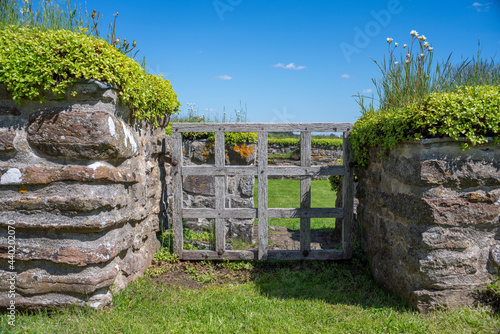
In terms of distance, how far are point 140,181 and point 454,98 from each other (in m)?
2.82

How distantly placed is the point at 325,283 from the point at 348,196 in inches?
42.4

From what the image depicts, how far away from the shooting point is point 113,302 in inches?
110

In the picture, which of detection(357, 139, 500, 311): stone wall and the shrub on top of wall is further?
detection(357, 139, 500, 311): stone wall

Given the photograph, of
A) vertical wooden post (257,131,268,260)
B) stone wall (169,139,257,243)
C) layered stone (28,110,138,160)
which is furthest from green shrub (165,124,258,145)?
layered stone (28,110,138,160)

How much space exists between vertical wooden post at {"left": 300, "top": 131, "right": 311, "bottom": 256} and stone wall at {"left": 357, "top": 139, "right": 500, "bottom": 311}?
3.86ft

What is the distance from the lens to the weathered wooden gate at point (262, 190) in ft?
12.8

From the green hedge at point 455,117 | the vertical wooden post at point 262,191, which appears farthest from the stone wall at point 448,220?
the vertical wooden post at point 262,191

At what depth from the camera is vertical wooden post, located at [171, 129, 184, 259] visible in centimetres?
396

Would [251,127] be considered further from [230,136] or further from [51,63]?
[51,63]

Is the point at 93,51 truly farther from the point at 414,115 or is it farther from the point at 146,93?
the point at 414,115

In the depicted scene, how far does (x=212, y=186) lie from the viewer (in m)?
4.73

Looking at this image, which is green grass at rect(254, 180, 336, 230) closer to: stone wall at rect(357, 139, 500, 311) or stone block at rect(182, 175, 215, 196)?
stone block at rect(182, 175, 215, 196)

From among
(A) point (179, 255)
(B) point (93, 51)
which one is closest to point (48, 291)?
(A) point (179, 255)

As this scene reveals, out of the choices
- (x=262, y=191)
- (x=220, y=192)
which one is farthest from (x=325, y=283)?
(x=220, y=192)
